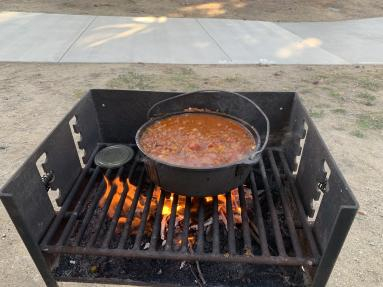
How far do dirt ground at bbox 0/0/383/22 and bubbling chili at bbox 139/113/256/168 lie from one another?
7496 millimetres

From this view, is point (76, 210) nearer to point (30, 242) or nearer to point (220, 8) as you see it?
point (30, 242)

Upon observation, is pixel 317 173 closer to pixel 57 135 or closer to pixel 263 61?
pixel 57 135

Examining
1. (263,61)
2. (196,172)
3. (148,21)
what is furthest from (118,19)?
(196,172)

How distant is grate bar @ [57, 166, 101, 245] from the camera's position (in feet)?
5.95

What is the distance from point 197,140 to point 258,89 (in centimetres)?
324

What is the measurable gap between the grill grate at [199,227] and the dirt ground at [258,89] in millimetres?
742

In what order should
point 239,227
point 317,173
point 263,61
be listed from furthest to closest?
point 263,61 → point 239,227 → point 317,173

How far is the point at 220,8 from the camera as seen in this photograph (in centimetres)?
1002

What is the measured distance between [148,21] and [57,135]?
7027 millimetres

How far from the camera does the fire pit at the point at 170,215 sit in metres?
1.70

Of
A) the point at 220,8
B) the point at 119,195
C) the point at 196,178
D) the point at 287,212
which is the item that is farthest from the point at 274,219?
the point at 220,8

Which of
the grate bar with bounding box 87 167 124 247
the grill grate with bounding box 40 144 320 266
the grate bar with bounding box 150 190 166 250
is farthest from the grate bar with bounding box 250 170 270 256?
the grate bar with bounding box 87 167 124 247

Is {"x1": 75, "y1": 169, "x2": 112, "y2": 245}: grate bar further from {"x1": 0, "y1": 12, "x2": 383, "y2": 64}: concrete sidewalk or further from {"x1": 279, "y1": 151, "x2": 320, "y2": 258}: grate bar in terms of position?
{"x1": 0, "y1": 12, "x2": 383, "y2": 64}: concrete sidewalk

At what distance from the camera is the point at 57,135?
2029 mm
